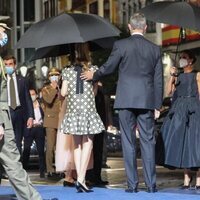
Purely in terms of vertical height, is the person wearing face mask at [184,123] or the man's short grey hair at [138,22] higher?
the man's short grey hair at [138,22]

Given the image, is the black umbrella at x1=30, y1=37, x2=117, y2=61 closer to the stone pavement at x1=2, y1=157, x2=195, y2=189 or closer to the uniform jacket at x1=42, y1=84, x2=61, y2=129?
Answer: the stone pavement at x1=2, y1=157, x2=195, y2=189

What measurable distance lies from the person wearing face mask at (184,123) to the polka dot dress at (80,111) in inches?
45.5

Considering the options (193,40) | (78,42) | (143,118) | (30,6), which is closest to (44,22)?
(78,42)

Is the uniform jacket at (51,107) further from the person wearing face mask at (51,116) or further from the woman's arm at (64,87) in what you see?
the woman's arm at (64,87)

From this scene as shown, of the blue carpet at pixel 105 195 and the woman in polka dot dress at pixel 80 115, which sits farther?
the woman in polka dot dress at pixel 80 115

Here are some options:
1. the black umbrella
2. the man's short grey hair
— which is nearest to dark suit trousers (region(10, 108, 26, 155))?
Result: the black umbrella

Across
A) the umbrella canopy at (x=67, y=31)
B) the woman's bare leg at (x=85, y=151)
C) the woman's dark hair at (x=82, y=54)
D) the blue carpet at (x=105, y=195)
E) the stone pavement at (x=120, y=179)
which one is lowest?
the stone pavement at (x=120, y=179)

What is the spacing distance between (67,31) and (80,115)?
3.77 feet

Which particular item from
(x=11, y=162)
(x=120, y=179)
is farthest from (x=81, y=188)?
(x=120, y=179)

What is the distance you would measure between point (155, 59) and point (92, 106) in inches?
40.2

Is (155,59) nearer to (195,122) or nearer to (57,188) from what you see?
(195,122)

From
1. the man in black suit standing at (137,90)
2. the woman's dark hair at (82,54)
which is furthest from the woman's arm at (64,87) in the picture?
the man in black suit standing at (137,90)

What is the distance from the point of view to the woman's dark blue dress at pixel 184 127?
937 centimetres

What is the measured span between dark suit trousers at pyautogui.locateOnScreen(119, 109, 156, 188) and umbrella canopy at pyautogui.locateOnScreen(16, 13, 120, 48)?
1.17 m
